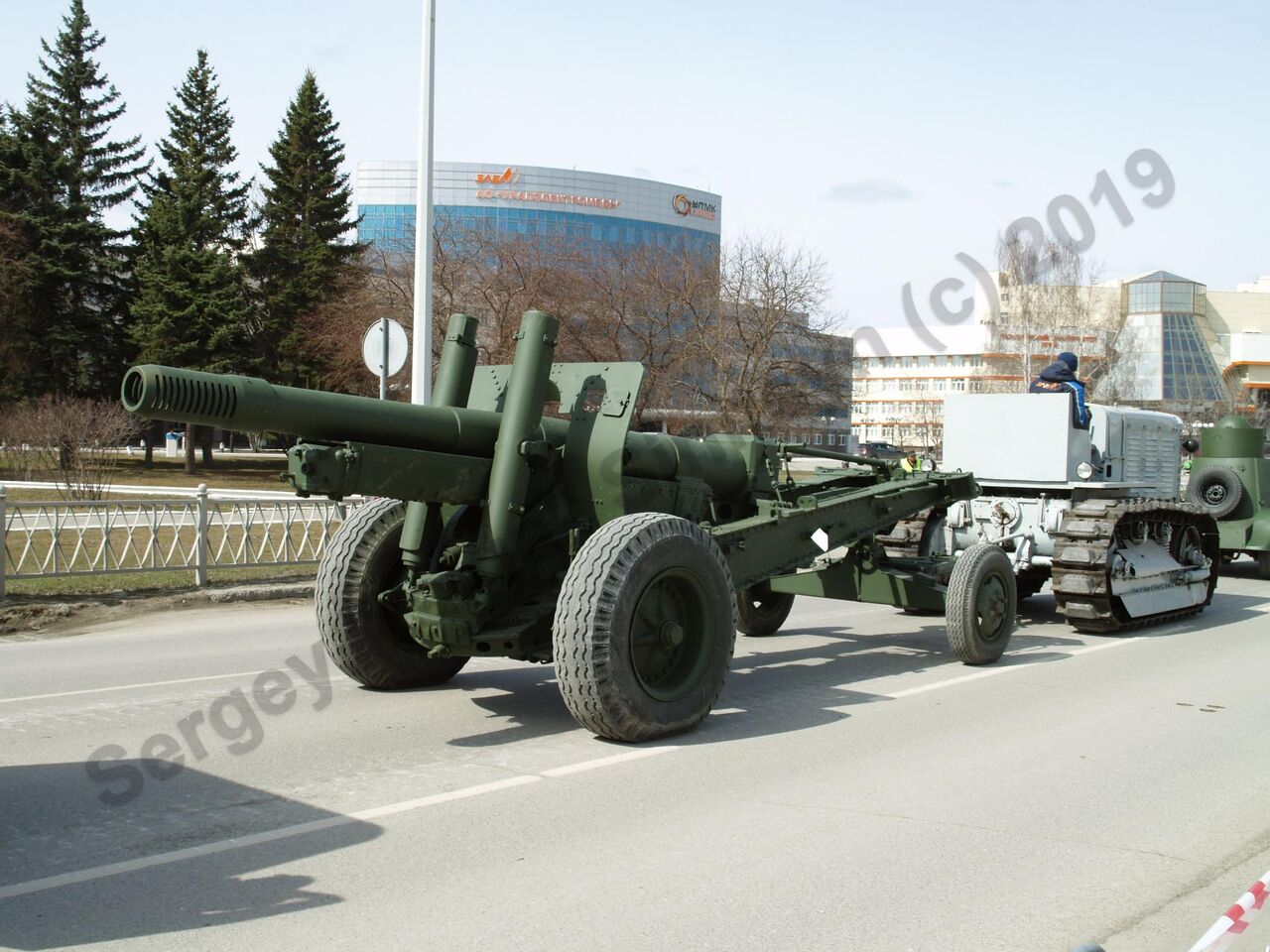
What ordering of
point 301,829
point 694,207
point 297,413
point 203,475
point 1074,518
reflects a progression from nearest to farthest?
point 301,829 < point 297,413 < point 1074,518 < point 203,475 < point 694,207

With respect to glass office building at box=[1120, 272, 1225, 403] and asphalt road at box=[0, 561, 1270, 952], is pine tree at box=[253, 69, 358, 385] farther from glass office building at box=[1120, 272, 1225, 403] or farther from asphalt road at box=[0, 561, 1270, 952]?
asphalt road at box=[0, 561, 1270, 952]

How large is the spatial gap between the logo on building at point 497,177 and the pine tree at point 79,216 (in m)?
46.0

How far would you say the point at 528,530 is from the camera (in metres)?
7.56

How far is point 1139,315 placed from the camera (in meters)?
65.4

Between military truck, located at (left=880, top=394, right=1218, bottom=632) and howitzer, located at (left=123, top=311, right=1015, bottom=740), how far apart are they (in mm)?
4187

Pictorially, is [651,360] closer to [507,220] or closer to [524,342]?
[524,342]

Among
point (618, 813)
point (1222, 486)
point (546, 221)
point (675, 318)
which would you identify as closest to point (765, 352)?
point (675, 318)

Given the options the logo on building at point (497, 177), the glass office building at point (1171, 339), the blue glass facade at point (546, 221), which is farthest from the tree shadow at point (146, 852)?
the logo on building at point (497, 177)

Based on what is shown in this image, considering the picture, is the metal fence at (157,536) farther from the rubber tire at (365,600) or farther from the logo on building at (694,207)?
the logo on building at (694,207)

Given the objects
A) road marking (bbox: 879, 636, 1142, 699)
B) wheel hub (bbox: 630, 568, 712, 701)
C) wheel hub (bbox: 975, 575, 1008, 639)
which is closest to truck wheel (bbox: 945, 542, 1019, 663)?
wheel hub (bbox: 975, 575, 1008, 639)

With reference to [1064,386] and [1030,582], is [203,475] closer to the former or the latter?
[1030,582]

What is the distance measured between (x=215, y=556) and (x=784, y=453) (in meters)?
8.94

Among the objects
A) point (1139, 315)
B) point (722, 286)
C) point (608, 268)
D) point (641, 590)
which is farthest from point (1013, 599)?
point (1139, 315)

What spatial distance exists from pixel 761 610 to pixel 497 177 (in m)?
84.7
